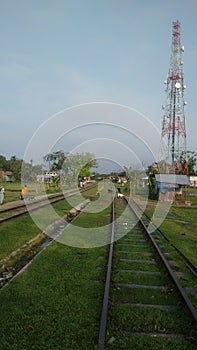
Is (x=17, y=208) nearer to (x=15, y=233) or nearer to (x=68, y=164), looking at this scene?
(x=15, y=233)

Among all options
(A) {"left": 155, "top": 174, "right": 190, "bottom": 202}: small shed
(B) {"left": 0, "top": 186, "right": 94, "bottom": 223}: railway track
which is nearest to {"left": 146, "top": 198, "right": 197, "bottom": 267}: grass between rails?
(B) {"left": 0, "top": 186, "right": 94, "bottom": 223}: railway track

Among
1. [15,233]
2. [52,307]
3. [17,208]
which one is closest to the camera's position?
[52,307]

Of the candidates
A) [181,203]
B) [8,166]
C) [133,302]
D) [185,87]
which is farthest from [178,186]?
[8,166]

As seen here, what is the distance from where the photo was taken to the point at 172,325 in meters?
4.60

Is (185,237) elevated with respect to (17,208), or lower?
lower

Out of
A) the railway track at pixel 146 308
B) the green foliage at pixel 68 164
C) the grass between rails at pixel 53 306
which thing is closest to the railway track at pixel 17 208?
the grass between rails at pixel 53 306

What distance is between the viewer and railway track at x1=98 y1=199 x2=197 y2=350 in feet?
13.7

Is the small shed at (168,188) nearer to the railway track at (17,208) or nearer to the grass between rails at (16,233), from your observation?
the railway track at (17,208)

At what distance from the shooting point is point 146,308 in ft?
17.0

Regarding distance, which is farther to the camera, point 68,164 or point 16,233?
point 68,164

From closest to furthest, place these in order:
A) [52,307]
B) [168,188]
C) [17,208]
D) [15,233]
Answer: [52,307] → [15,233] → [17,208] → [168,188]

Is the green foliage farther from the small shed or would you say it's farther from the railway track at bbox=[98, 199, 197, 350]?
the railway track at bbox=[98, 199, 197, 350]

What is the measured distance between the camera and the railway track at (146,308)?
Answer: 4.18 metres

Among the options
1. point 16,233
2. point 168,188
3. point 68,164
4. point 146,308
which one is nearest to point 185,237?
point 16,233
